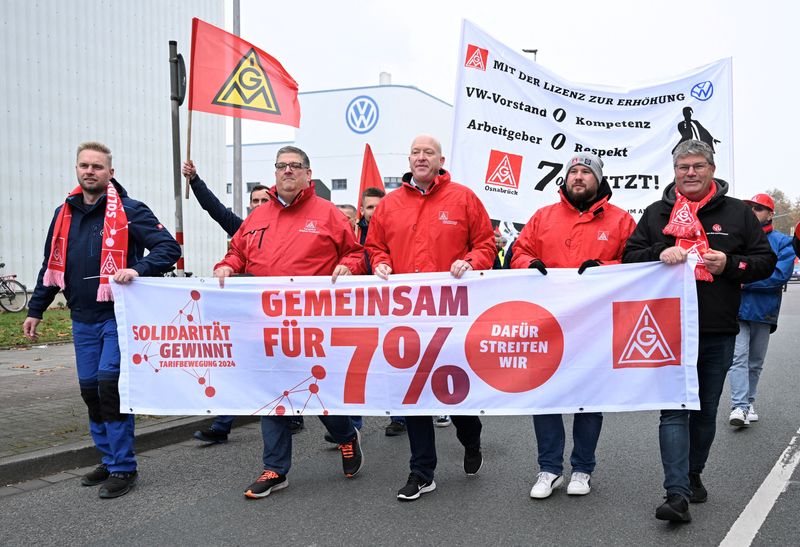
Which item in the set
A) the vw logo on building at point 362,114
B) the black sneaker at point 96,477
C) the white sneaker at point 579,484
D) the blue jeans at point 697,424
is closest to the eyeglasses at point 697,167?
the blue jeans at point 697,424

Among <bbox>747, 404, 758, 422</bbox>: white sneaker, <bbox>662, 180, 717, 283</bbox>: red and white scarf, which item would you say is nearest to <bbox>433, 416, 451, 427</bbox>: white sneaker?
<bbox>747, 404, 758, 422</bbox>: white sneaker

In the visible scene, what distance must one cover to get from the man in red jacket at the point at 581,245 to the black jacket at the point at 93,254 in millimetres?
2503

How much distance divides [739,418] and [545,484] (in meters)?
2.83

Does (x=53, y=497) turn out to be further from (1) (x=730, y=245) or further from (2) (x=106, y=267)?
(1) (x=730, y=245)

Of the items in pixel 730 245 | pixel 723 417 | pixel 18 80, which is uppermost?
pixel 18 80

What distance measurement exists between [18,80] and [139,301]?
40.5 feet

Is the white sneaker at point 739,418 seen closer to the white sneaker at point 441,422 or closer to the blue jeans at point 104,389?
the white sneaker at point 441,422

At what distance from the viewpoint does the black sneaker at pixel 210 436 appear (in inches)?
226

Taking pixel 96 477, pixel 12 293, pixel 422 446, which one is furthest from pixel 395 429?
pixel 12 293

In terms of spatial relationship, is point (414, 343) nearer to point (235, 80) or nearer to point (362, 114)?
→ point (235, 80)

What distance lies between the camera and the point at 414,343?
4500 mm

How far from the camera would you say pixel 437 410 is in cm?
441

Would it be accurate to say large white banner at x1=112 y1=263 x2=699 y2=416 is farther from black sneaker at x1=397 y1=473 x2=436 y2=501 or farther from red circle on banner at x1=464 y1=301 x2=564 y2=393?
black sneaker at x1=397 y1=473 x2=436 y2=501

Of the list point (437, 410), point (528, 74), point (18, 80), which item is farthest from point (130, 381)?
point (18, 80)
